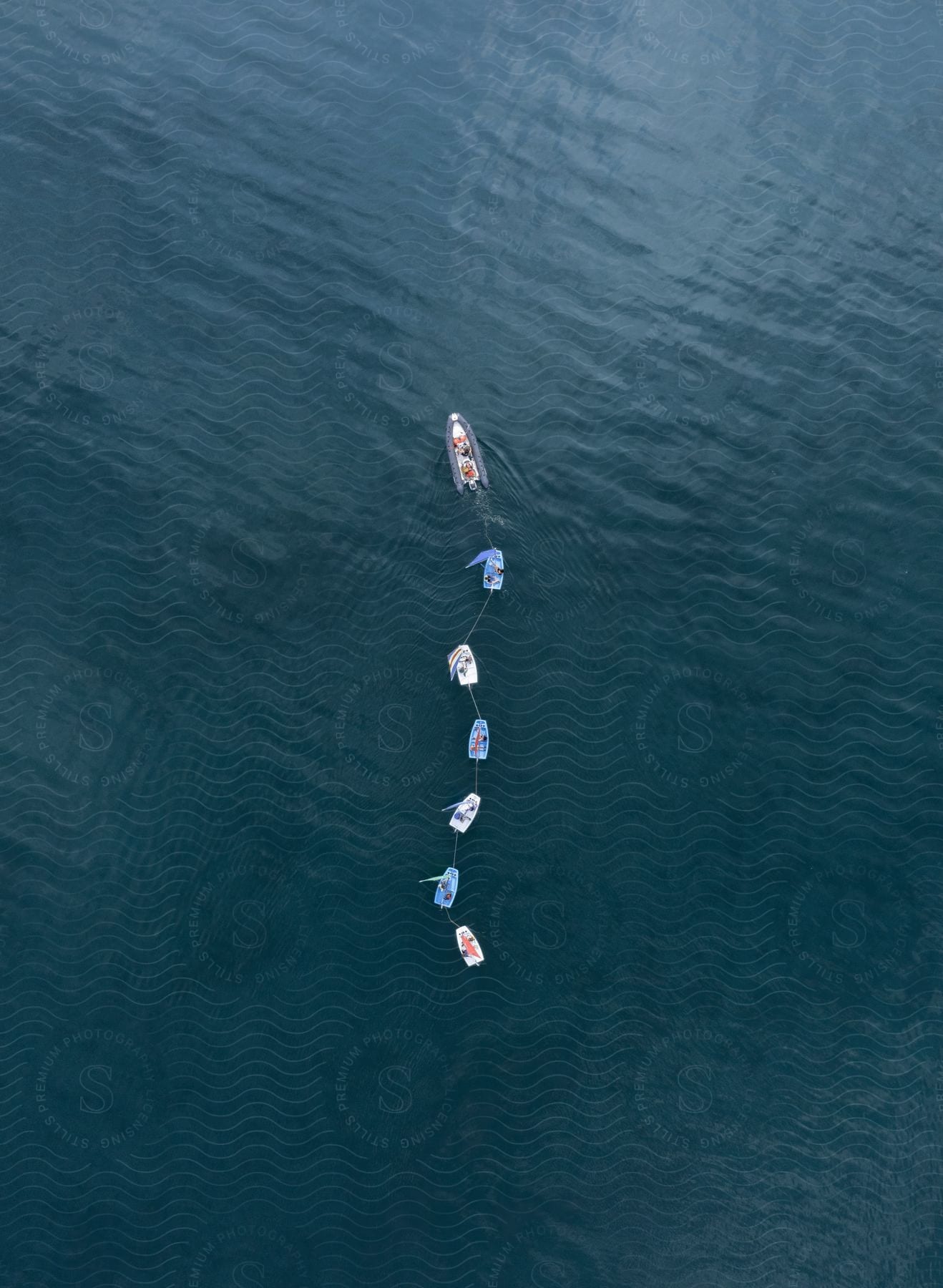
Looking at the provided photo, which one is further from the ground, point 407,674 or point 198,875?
point 407,674

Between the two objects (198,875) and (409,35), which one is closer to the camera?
(198,875)

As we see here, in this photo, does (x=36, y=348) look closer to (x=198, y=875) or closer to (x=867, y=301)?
(x=198, y=875)

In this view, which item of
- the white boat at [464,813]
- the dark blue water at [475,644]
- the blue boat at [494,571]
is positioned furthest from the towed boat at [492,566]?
the white boat at [464,813]

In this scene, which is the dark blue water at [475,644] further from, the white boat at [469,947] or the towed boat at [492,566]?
the towed boat at [492,566]

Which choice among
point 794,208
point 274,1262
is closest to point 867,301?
point 794,208

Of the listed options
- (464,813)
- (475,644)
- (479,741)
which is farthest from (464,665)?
(464,813)

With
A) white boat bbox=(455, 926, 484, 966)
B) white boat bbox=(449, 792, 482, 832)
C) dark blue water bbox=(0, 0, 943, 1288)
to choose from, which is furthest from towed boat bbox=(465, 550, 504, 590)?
white boat bbox=(455, 926, 484, 966)

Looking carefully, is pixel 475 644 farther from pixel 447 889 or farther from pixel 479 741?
pixel 447 889
